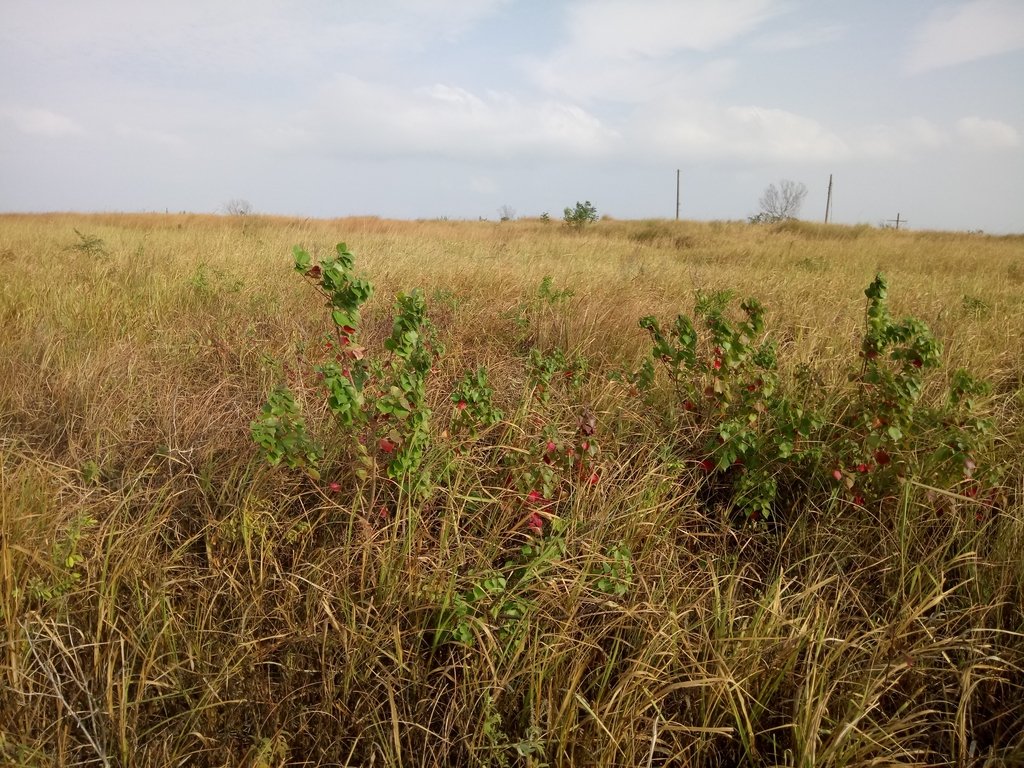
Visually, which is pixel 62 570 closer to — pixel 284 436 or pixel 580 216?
pixel 284 436

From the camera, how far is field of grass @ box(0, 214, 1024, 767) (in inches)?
60.3

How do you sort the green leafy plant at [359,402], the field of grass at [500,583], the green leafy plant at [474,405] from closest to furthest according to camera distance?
the field of grass at [500,583] → the green leafy plant at [359,402] → the green leafy plant at [474,405]

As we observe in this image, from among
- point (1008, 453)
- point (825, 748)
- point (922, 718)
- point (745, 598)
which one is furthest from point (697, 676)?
point (1008, 453)

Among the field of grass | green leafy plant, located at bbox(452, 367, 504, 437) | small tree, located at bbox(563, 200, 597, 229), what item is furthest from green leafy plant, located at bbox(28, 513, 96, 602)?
small tree, located at bbox(563, 200, 597, 229)

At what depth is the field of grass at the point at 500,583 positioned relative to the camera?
1.53 m

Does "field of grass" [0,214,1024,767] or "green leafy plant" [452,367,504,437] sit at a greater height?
"green leafy plant" [452,367,504,437]

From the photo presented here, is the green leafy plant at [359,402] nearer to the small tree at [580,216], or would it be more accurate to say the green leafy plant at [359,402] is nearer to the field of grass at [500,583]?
the field of grass at [500,583]

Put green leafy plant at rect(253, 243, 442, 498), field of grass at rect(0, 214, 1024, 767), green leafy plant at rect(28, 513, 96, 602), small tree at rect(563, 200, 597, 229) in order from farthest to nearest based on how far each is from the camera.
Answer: small tree at rect(563, 200, 597, 229) → green leafy plant at rect(253, 243, 442, 498) → green leafy plant at rect(28, 513, 96, 602) → field of grass at rect(0, 214, 1024, 767)

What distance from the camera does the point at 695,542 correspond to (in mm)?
2191

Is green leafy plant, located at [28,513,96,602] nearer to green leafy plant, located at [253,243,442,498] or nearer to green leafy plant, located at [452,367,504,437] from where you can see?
green leafy plant, located at [253,243,442,498]

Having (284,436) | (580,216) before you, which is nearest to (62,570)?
(284,436)

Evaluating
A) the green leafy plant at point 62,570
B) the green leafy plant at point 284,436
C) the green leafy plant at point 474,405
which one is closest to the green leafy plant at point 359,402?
the green leafy plant at point 284,436

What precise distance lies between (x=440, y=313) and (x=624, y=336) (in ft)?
4.50

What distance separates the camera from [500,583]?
173 centimetres
